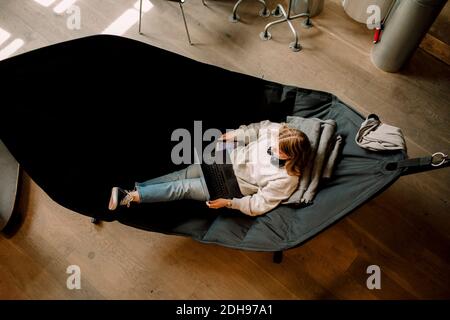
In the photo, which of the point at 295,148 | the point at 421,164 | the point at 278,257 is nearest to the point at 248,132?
the point at 295,148

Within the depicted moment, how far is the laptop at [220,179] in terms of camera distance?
1.75 m

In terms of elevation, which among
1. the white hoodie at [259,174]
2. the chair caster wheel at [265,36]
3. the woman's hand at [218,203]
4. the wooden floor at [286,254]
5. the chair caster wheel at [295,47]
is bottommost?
the wooden floor at [286,254]

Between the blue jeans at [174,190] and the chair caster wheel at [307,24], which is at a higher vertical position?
the chair caster wheel at [307,24]

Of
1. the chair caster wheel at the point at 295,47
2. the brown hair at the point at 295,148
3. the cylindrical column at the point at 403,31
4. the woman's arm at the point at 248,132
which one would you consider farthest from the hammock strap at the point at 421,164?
the chair caster wheel at the point at 295,47

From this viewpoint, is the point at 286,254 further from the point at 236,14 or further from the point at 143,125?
the point at 236,14

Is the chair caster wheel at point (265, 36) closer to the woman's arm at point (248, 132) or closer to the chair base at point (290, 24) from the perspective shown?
the chair base at point (290, 24)

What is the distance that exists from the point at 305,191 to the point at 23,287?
1.44 metres

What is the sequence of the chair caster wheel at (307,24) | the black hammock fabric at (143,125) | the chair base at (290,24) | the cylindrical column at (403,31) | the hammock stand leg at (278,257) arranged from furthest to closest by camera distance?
the chair caster wheel at (307,24), the chair base at (290,24), the cylindrical column at (403,31), the hammock stand leg at (278,257), the black hammock fabric at (143,125)

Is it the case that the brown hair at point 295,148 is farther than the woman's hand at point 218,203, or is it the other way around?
the woman's hand at point 218,203

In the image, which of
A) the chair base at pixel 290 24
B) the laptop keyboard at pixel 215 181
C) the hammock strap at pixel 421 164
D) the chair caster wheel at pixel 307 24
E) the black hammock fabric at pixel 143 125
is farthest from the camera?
the chair caster wheel at pixel 307 24

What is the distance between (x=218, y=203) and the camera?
65.7 inches

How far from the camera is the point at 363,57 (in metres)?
2.43

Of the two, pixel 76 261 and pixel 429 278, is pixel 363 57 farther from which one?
pixel 76 261
